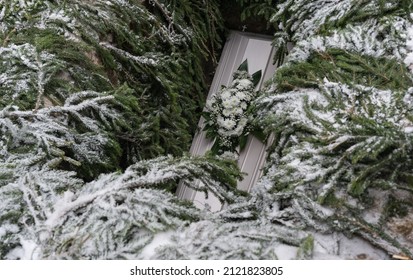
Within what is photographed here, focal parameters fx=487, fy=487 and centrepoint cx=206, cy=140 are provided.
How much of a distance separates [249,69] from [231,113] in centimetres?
42

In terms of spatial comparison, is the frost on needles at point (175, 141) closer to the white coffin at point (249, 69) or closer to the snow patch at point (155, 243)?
the snow patch at point (155, 243)

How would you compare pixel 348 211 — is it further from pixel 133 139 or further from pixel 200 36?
pixel 200 36

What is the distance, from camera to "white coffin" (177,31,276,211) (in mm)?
2898

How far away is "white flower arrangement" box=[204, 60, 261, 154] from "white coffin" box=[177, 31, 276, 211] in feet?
0.22

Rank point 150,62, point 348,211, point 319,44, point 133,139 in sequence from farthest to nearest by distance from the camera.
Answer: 1. point 150,62
2. point 133,139
3. point 319,44
4. point 348,211

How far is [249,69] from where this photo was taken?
3.27 metres

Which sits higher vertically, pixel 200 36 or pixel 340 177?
pixel 200 36

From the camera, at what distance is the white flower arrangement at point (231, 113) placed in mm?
2966

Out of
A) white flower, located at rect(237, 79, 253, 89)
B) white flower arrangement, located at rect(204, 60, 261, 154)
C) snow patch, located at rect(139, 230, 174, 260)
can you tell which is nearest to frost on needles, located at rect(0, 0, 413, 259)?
snow patch, located at rect(139, 230, 174, 260)

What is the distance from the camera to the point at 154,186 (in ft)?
5.42

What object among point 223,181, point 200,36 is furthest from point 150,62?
point 223,181

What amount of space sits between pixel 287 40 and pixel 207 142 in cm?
83

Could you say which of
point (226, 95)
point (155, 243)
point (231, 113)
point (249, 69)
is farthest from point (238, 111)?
point (155, 243)

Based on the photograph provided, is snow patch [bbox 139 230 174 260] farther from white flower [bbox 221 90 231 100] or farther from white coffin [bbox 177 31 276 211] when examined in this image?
white flower [bbox 221 90 231 100]
